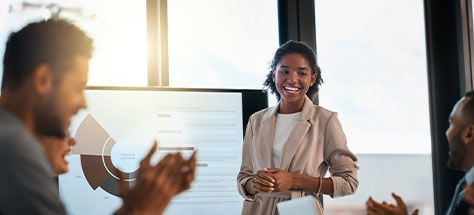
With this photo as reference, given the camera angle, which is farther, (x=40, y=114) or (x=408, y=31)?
(x=408, y=31)

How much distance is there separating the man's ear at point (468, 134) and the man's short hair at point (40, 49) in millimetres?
1440

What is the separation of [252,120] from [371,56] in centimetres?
153

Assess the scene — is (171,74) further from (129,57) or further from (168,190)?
(168,190)

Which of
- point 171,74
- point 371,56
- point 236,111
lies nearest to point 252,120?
point 236,111

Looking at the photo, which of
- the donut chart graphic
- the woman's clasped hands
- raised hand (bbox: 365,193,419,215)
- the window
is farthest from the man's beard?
the window

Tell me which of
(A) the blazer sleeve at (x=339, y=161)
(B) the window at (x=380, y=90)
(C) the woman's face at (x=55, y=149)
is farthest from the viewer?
(B) the window at (x=380, y=90)


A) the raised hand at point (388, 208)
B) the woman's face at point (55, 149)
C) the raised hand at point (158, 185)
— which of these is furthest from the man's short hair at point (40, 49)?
the raised hand at point (388, 208)

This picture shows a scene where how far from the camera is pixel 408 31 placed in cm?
448

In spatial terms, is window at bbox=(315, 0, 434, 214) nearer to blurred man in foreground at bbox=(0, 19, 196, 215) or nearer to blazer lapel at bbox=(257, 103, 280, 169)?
blazer lapel at bbox=(257, 103, 280, 169)

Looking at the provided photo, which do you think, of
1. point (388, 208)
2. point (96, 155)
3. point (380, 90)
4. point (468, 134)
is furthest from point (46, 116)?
point (380, 90)

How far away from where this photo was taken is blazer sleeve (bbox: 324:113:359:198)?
2.81m

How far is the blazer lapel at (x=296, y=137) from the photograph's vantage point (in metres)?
2.87

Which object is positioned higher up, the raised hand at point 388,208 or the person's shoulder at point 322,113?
the person's shoulder at point 322,113

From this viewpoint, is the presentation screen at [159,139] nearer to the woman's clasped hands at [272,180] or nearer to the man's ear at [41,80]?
the woman's clasped hands at [272,180]
